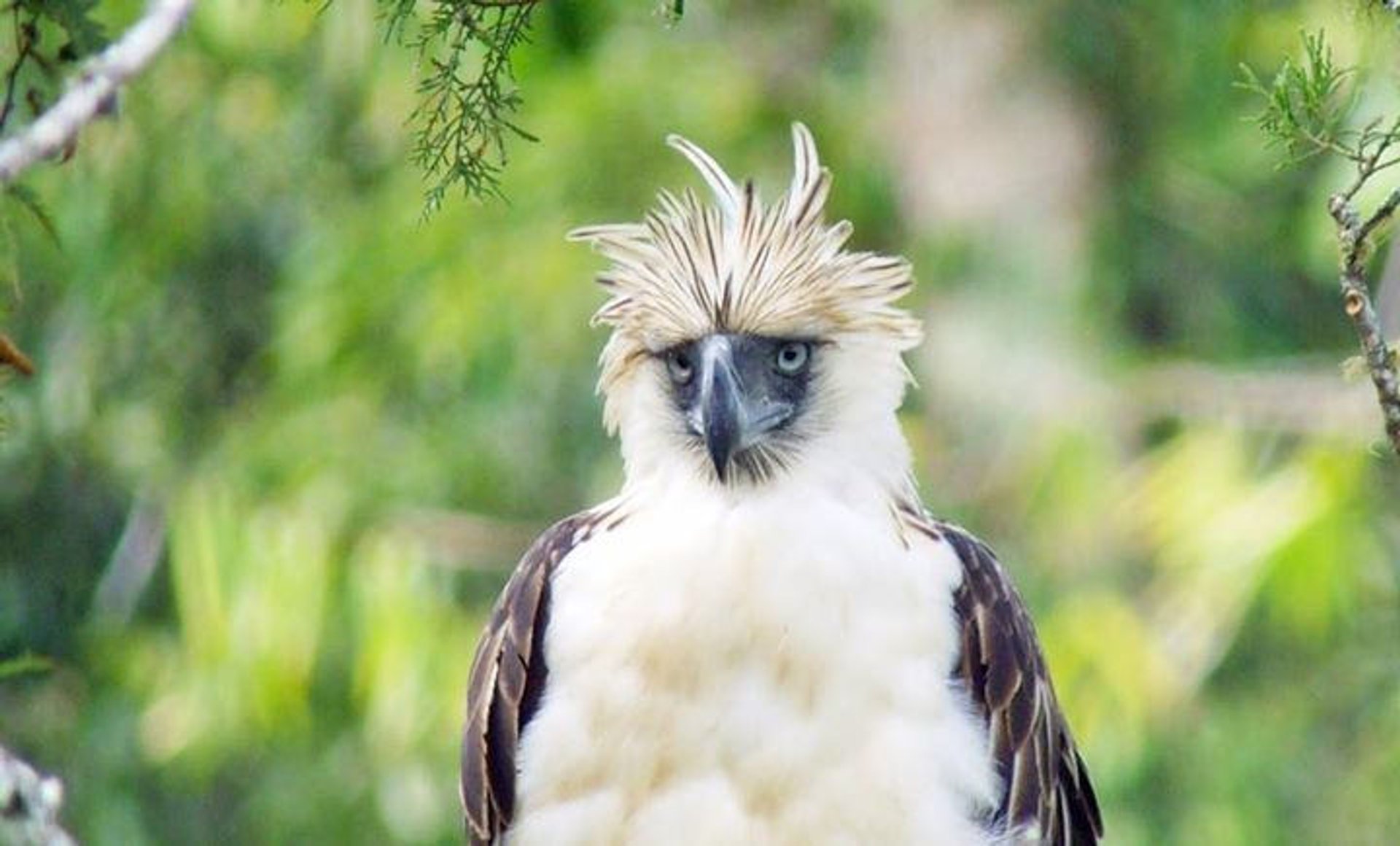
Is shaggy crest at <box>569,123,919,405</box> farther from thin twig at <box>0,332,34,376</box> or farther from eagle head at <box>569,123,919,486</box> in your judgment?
thin twig at <box>0,332,34,376</box>

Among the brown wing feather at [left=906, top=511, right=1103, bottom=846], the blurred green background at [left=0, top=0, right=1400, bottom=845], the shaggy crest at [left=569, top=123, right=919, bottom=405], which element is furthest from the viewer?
the blurred green background at [left=0, top=0, right=1400, bottom=845]

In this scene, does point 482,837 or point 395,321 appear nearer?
point 482,837

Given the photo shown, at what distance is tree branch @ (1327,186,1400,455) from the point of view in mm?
3129

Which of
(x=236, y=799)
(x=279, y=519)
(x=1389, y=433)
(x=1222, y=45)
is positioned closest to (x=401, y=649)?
(x=279, y=519)

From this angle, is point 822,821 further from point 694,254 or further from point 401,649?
point 401,649

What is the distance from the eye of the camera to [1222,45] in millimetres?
10695

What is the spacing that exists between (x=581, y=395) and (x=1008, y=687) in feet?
24.4

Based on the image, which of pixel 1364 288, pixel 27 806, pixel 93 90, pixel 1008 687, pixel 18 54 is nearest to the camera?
pixel 27 806

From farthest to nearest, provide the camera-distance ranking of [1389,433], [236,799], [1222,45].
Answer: [236,799], [1222,45], [1389,433]

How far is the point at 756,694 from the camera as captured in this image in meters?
4.47

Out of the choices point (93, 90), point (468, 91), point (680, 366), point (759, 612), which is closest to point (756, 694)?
point (759, 612)

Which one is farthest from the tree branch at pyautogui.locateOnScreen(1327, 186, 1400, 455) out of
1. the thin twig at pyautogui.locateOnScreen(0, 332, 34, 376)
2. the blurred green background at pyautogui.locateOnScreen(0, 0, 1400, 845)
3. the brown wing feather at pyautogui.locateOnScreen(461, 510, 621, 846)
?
the blurred green background at pyautogui.locateOnScreen(0, 0, 1400, 845)

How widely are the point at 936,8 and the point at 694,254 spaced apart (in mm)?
6879

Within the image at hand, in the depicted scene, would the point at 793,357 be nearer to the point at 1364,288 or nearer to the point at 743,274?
the point at 743,274
